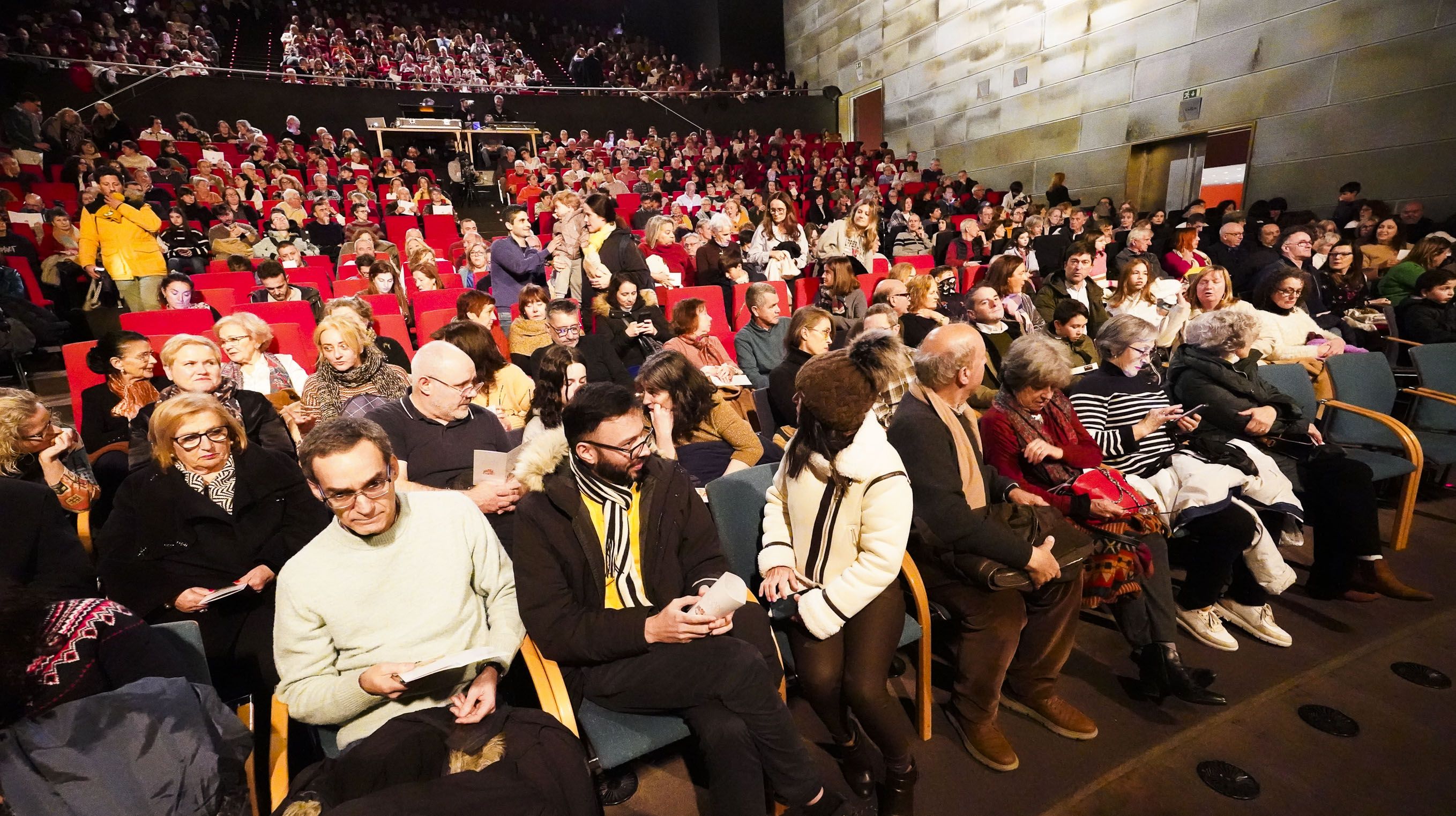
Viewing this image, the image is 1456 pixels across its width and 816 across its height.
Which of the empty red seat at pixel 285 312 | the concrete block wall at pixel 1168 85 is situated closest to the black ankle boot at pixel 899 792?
the empty red seat at pixel 285 312

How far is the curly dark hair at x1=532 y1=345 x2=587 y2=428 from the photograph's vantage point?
8.04 feet

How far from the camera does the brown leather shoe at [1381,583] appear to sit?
248 centimetres

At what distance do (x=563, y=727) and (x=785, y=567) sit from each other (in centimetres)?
69

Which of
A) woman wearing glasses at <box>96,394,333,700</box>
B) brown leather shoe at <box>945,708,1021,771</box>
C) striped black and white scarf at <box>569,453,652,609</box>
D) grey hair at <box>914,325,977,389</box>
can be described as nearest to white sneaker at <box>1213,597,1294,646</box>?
brown leather shoe at <box>945,708,1021,771</box>

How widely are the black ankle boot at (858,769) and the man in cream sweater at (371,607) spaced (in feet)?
3.15

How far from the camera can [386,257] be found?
5598 mm

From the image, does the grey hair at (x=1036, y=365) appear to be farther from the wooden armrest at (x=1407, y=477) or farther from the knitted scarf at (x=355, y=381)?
the knitted scarf at (x=355, y=381)

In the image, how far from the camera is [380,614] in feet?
4.83

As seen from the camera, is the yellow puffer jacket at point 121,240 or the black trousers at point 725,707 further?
the yellow puffer jacket at point 121,240

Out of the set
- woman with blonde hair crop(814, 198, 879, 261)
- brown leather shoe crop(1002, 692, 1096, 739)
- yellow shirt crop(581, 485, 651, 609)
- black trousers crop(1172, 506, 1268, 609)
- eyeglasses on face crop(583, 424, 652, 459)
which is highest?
woman with blonde hair crop(814, 198, 879, 261)

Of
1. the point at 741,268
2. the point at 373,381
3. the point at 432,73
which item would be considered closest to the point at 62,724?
the point at 373,381

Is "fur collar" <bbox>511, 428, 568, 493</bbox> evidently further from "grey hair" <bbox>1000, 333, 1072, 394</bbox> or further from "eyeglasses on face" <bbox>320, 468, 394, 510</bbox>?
"grey hair" <bbox>1000, 333, 1072, 394</bbox>

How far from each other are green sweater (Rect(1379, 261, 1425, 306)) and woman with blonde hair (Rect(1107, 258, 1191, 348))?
149 centimetres

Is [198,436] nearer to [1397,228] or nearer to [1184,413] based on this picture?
[1184,413]
